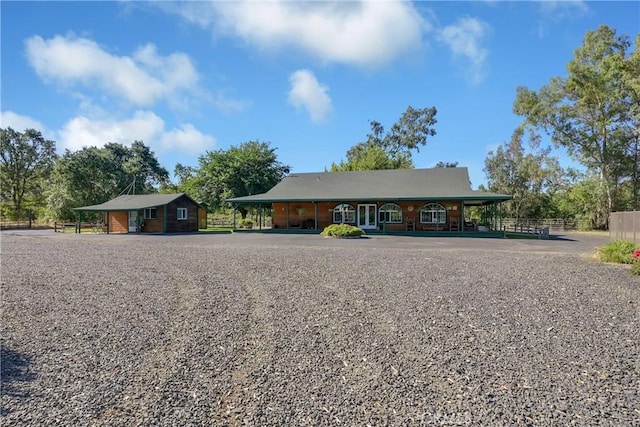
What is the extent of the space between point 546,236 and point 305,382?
21.7 m

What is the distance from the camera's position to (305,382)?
344 cm

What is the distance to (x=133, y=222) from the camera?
2850cm

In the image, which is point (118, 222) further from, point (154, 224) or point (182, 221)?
point (182, 221)

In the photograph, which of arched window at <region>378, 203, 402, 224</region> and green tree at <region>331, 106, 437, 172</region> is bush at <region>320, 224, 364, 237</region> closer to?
arched window at <region>378, 203, 402, 224</region>

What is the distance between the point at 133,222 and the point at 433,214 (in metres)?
21.4

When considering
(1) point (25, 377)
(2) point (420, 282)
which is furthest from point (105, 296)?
(2) point (420, 282)

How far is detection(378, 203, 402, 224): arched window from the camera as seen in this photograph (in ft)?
84.2

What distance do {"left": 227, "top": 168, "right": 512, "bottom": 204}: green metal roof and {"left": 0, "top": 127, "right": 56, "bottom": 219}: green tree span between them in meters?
37.1

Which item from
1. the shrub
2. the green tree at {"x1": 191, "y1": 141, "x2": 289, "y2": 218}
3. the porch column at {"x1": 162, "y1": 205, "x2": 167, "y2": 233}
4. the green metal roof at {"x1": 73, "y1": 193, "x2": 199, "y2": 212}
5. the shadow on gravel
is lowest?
the shadow on gravel

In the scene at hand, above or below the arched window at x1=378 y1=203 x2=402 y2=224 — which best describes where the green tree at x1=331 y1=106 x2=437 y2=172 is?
above

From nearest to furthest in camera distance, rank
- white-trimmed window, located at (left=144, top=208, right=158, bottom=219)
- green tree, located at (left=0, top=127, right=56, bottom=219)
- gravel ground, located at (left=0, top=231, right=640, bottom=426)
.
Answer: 1. gravel ground, located at (left=0, top=231, right=640, bottom=426)
2. white-trimmed window, located at (left=144, top=208, right=158, bottom=219)
3. green tree, located at (left=0, top=127, right=56, bottom=219)

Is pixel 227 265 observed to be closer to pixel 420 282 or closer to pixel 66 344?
pixel 420 282

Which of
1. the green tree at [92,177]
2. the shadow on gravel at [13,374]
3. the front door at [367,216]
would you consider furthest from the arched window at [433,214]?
the green tree at [92,177]

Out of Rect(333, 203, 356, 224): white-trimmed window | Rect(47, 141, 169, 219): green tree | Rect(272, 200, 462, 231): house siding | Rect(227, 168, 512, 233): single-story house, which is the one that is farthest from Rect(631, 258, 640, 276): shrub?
Rect(47, 141, 169, 219): green tree
